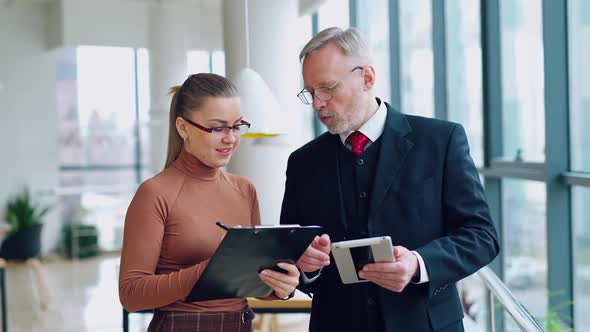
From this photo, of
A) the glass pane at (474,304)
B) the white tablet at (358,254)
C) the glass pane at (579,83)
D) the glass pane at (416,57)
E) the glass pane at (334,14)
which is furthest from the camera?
the glass pane at (334,14)

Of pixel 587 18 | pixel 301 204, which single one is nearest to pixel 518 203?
pixel 587 18

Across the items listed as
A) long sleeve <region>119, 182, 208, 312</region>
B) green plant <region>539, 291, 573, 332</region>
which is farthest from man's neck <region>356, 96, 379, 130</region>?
green plant <region>539, 291, 573, 332</region>

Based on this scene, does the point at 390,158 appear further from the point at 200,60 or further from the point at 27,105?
the point at 200,60

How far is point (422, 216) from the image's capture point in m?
1.80

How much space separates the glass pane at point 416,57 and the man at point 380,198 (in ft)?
12.4

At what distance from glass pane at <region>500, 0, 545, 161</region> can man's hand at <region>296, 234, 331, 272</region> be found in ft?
8.11

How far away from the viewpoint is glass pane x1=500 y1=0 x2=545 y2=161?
406 centimetres

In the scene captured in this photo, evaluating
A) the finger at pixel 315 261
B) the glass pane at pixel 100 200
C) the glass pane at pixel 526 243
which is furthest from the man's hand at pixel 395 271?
the glass pane at pixel 100 200

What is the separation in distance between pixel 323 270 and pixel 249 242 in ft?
1.33

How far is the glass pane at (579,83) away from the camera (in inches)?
139

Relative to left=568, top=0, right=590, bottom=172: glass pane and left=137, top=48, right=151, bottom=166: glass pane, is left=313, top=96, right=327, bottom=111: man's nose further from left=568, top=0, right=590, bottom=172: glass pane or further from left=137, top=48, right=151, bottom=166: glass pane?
left=137, top=48, right=151, bottom=166: glass pane

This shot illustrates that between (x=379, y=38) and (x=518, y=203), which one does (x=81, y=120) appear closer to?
(x=379, y=38)

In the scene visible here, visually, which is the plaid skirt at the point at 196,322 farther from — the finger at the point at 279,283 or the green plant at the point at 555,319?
the green plant at the point at 555,319

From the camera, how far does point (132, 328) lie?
5906 mm
